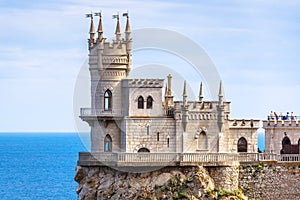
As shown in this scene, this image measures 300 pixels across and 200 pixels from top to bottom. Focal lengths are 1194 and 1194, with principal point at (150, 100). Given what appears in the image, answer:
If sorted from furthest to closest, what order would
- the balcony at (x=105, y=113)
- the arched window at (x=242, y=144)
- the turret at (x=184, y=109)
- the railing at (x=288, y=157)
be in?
the arched window at (x=242, y=144), the railing at (x=288, y=157), the balcony at (x=105, y=113), the turret at (x=184, y=109)

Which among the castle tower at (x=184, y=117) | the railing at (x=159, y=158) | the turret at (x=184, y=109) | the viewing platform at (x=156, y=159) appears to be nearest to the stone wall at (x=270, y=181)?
the railing at (x=159, y=158)

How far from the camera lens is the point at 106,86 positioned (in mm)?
87500

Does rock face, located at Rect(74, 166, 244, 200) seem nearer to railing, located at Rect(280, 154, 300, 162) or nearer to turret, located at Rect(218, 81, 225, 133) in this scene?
turret, located at Rect(218, 81, 225, 133)

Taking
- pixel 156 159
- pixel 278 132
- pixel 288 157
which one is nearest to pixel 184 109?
pixel 156 159

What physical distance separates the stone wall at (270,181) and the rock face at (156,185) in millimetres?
1519

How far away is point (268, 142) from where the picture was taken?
9131 cm

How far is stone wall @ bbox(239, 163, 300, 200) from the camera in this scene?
288 feet

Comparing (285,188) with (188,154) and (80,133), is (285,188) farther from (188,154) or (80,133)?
(80,133)

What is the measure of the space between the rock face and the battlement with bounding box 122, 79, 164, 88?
6192mm

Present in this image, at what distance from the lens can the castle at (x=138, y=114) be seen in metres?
86.9

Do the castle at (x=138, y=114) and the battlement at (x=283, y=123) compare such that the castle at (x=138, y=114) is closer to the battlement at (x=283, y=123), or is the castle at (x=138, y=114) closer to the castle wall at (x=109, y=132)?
the castle wall at (x=109, y=132)

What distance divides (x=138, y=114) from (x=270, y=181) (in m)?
11.0

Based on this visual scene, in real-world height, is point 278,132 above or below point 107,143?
above

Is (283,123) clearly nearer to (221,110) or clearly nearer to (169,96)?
(221,110)
